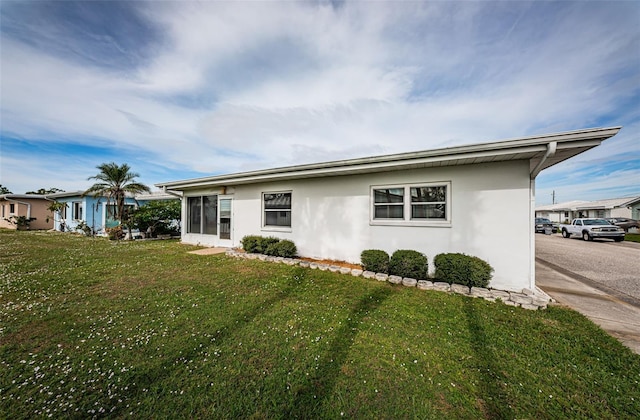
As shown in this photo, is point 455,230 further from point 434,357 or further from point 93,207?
point 93,207

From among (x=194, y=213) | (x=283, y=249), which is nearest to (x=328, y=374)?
(x=283, y=249)

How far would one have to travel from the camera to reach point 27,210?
20906mm

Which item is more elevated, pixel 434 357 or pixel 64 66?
pixel 64 66

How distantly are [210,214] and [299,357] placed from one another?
9879 mm

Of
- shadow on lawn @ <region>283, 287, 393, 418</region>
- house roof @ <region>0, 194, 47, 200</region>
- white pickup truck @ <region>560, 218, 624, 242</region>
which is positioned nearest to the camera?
shadow on lawn @ <region>283, 287, 393, 418</region>

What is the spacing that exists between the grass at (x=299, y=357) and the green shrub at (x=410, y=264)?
37.5 inches

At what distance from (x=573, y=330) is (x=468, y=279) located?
5.86 feet

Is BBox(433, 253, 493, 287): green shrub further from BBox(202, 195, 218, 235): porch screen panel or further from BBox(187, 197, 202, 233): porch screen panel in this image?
BBox(187, 197, 202, 233): porch screen panel

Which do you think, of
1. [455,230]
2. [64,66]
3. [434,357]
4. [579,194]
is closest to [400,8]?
[455,230]

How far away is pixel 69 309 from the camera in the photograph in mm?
4070

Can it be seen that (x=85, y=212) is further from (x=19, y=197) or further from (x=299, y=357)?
(x=299, y=357)

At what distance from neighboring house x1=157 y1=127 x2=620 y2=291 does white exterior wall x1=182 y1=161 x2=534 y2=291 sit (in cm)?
2

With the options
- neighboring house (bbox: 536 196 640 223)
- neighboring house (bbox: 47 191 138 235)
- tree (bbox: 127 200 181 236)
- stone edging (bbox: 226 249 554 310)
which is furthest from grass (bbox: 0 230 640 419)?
neighboring house (bbox: 536 196 640 223)

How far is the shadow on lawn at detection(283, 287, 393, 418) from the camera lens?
2104 mm
